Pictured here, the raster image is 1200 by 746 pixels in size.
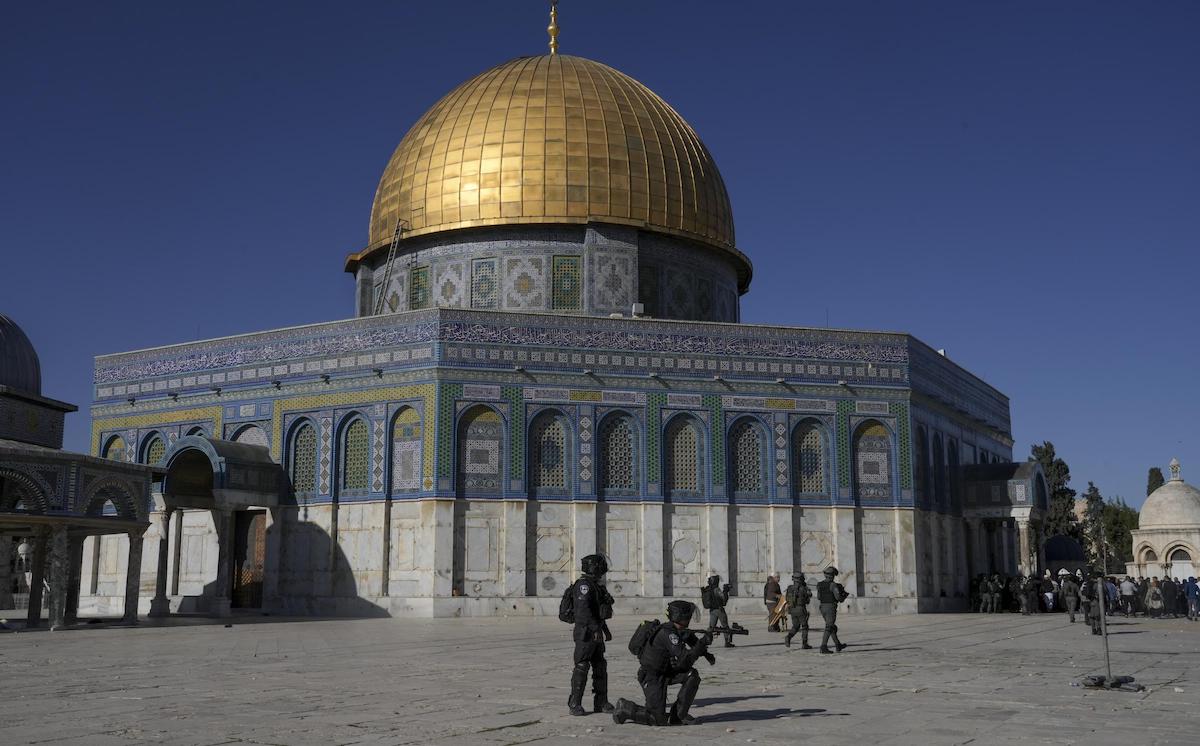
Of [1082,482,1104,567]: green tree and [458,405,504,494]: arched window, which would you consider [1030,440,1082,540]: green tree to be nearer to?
[1082,482,1104,567]: green tree

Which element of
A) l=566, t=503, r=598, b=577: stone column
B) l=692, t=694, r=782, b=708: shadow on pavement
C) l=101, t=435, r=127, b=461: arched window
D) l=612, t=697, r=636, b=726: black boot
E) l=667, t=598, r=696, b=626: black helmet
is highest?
l=101, t=435, r=127, b=461: arched window

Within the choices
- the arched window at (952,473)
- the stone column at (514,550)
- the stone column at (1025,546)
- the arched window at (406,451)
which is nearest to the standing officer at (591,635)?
the stone column at (514,550)

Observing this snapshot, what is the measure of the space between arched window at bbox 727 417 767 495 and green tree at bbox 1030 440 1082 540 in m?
33.5

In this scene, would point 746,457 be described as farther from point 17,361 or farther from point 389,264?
point 17,361

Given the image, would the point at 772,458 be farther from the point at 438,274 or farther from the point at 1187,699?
the point at 1187,699

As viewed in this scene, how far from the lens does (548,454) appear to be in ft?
88.2

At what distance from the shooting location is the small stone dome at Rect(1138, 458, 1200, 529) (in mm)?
46125

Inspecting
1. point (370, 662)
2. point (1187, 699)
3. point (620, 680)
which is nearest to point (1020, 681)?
point (1187, 699)

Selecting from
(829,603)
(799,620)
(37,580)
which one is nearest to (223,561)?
(37,580)

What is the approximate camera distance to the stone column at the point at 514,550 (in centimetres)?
2589

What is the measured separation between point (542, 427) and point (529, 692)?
641 inches

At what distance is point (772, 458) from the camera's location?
91.5ft

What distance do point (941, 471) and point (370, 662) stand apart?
20923 millimetres

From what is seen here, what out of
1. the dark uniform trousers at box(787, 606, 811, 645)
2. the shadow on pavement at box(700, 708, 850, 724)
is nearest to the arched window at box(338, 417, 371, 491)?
the dark uniform trousers at box(787, 606, 811, 645)
